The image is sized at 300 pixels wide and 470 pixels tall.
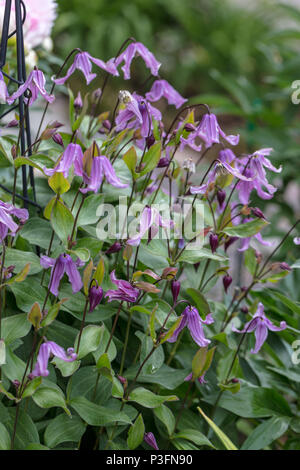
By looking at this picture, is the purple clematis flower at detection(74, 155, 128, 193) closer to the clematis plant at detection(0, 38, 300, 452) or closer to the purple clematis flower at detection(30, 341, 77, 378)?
the clematis plant at detection(0, 38, 300, 452)

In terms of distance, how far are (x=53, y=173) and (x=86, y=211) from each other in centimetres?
11

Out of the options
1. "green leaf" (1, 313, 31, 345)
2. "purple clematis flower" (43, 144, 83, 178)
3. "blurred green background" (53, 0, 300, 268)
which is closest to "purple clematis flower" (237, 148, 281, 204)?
"purple clematis flower" (43, 144, 83, 178)

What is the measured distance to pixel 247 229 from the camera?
0.78 metres

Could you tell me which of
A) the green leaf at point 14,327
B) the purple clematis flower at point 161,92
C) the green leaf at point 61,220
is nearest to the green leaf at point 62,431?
the green leaf at point 14,327

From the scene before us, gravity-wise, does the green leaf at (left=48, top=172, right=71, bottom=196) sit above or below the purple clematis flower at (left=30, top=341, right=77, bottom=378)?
above

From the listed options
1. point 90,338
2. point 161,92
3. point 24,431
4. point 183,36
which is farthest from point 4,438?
point 183,36

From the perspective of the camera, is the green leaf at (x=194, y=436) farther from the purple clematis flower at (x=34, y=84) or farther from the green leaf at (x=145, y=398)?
the purple clematis flower at (x=34, y=84)

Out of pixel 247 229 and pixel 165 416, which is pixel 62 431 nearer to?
pixel 165 416

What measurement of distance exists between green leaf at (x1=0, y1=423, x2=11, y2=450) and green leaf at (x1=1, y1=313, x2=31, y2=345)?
0.10m

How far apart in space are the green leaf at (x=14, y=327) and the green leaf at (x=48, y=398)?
7cm

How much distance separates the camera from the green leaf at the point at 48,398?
0.68m

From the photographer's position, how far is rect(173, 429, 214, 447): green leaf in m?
0.77
